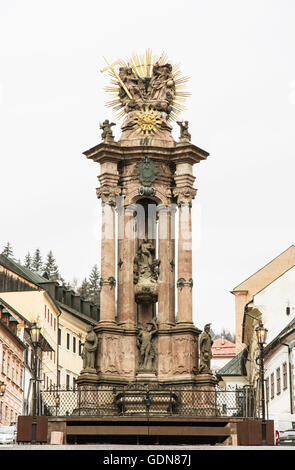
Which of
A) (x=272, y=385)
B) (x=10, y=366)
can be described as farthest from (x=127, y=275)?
(x=10, y=366)

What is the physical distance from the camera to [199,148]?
3884cm

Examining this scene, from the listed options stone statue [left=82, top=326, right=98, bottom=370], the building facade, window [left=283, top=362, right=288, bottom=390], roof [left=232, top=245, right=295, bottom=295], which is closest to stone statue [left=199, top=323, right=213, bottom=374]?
stone statue [left=82, top=326, right=98, bottom=370]

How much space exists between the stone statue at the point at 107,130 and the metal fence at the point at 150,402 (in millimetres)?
9195

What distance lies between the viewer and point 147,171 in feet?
126

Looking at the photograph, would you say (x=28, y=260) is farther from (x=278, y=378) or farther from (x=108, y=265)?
(x=108, y=265)

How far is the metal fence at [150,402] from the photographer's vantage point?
34.7 meters

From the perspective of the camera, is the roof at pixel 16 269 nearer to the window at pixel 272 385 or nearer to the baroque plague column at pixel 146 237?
the window at pixel 272 385

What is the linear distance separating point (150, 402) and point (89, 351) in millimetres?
2936

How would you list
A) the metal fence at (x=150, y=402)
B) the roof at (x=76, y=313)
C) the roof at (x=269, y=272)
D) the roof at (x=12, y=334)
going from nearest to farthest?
the metal fence at (x=150, y=402)
the roof at (x=12, y=334)
the roof at (x=269, y=272)
the roof at (x=76, y=313)

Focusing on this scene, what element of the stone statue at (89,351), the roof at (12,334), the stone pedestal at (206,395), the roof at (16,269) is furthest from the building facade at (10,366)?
the stone pedestal at (206,395)

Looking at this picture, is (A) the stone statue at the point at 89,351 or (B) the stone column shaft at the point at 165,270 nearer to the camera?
(A) the stone statue at the point at 89,351

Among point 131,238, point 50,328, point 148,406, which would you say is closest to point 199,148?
point 131,238

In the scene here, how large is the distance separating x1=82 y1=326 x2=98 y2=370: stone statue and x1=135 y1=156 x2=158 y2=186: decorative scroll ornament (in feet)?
19.1

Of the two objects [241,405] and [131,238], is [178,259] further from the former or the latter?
[241,405]
